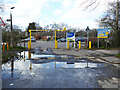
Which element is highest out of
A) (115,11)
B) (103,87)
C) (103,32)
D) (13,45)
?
(115,11)

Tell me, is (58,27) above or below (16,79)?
above

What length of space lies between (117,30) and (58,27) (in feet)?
167

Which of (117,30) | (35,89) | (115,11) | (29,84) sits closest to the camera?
(35,89)

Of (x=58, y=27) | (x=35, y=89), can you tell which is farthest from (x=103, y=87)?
(x=58, y=27)

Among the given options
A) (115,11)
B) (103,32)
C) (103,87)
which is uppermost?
(115,11)

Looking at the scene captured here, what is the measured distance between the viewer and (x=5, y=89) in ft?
14.9

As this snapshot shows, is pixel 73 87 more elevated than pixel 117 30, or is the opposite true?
pixel 117 30

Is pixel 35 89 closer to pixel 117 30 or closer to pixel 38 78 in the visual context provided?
pixel 38 78

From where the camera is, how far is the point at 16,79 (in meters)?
5.54

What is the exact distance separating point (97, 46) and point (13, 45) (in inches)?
497

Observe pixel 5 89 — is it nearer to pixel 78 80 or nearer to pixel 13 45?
pixel 78 80

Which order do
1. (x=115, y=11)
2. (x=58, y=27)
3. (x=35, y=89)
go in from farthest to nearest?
(x=58, y=27) < (x=115, y=11) < (x=35, y=89)

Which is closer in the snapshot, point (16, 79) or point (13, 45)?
point (16, 79)

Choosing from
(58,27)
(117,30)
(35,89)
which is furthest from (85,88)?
(58,27)
